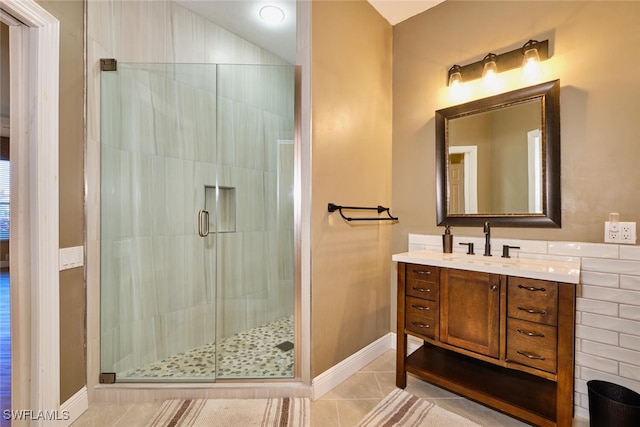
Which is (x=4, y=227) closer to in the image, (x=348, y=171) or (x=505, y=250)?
(x=348, y=171)

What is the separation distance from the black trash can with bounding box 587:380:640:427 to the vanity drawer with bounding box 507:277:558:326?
0.44m

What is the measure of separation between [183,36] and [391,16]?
1754 millimetres

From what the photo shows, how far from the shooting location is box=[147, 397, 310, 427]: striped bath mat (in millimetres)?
1526

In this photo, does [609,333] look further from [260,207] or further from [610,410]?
[260,207]

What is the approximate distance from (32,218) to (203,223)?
3.06 feet

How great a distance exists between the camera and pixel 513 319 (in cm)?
144

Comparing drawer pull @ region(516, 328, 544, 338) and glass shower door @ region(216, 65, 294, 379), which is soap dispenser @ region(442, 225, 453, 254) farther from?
glass shower door @ region(216, 65, 294, 379)

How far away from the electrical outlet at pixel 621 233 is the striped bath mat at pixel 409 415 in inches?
50.0

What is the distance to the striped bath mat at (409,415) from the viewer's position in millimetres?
1555

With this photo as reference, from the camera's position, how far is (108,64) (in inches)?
71.1

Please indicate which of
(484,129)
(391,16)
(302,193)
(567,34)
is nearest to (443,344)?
(302,193)

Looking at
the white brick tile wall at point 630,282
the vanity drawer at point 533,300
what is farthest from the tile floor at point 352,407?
the white brick tile wall at point 630,282

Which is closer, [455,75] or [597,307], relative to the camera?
[597,307]

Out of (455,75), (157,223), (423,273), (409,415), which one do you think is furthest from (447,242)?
(157,223)
